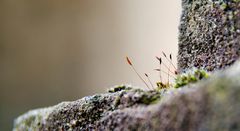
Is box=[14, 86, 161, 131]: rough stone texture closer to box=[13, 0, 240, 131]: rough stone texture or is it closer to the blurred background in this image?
box=[13, 0, 240, 131]: rough stone texture

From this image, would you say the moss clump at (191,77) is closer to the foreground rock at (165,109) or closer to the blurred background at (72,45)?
the foreground rock at (165,109)

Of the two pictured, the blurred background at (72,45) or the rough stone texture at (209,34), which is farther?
the blurred background at (72,45)

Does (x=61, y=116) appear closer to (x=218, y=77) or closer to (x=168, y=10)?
(x=218, y=77)

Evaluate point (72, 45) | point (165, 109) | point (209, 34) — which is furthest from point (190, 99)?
point (72, 45)

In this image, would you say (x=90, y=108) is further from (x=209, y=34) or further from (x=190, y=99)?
(x=190, y=99)

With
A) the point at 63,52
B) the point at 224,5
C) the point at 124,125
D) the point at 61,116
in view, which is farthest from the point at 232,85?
the point at 63,52

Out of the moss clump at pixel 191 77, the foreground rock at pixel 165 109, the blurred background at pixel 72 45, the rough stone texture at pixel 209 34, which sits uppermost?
the blurred background at pixel 72 45

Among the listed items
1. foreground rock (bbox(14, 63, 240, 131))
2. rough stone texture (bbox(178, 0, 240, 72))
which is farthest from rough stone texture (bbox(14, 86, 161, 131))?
rough stone texture (bbox(178, 0, 240, 72))

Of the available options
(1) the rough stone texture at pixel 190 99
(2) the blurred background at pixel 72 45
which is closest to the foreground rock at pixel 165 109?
(1) the rough stone texture at pixel 190 99
